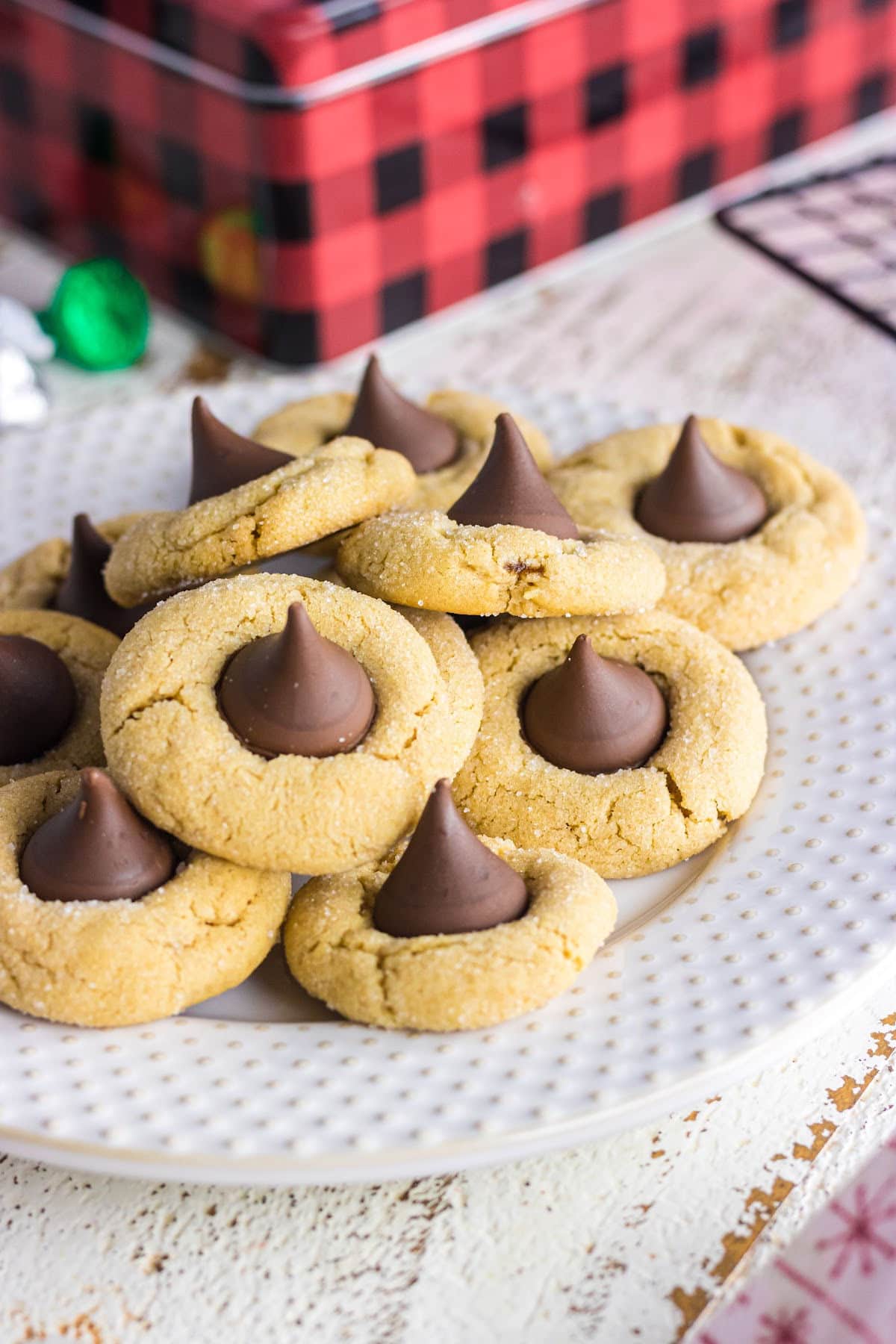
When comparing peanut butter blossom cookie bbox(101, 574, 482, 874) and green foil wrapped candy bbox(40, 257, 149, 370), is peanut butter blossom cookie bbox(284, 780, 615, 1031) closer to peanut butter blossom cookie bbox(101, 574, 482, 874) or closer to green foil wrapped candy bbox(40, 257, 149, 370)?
peanut butter blossom cookie bbox(101, 574, 482, 874)

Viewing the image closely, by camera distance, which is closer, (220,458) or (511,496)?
(511,496)

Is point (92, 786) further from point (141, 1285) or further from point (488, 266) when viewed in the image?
point (488, 266)

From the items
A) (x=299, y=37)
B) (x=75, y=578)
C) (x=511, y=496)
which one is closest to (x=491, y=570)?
(x=511, y=496)

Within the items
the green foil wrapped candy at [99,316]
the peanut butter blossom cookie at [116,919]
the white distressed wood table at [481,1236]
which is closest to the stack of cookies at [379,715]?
the peanut butter blossom cookie at [116,919]

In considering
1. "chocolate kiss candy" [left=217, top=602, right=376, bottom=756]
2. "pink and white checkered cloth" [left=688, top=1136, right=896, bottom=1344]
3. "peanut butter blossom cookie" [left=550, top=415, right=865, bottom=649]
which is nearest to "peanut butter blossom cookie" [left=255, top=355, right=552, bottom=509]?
"peanut butter blossom cookie" [left=550, top=415, right=865, bottom=649]

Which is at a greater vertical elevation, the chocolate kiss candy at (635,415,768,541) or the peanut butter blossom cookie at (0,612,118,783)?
the chocolate kiss candy at (635,415,768,541)

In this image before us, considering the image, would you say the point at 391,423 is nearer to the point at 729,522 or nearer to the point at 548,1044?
the point at 729,522
